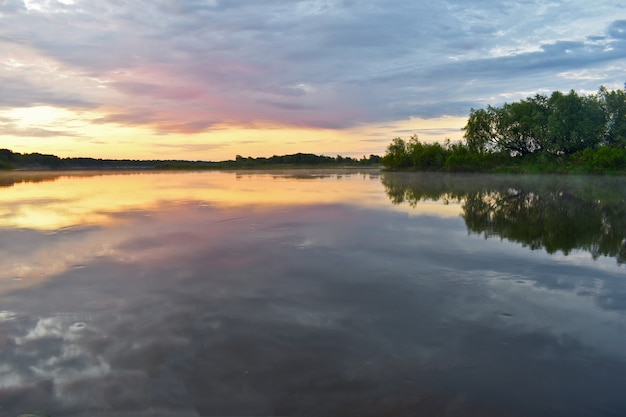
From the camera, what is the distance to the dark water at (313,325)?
4098 mm

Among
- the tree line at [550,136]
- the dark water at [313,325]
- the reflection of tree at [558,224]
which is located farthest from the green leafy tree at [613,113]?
the dark water at [313,325]

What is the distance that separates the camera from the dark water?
410cm

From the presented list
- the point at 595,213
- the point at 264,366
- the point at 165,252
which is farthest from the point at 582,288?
the point at 595,213

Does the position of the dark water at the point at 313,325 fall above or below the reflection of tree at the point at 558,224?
below

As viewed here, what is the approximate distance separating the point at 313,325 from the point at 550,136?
73.5m

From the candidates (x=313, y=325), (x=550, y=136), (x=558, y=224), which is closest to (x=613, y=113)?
(x=550, y=136)

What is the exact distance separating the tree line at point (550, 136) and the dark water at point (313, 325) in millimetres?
59600

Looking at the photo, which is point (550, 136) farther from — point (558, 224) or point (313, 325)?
point (313, 325)

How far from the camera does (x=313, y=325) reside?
579cm

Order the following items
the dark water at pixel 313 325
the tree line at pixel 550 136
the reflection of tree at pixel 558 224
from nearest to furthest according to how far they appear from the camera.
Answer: the dark water at pixel 313 325 < the reflection of tree at pixel 558 224 < the tree line at pixel 550 136

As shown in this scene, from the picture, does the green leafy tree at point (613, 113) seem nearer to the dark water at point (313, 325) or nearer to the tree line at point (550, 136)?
the tree line at point (550, 136)

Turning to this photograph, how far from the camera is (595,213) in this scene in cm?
1717

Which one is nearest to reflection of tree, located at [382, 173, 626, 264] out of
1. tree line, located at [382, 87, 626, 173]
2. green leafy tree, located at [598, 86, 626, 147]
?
tree line, located at [382, 87, 626, 173]

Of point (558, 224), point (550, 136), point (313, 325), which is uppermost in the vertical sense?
point (550, 136)
